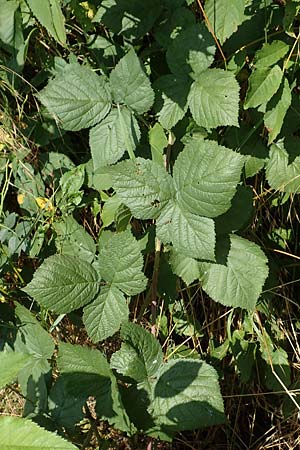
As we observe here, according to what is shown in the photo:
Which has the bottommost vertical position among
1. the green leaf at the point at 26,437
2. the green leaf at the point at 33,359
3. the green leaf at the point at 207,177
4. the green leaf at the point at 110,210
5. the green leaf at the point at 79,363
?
the green leaf at the point at 33,359

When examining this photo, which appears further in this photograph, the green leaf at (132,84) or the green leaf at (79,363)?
the green leaf at (132,84)

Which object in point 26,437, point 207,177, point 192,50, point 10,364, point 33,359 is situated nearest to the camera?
point 26,437

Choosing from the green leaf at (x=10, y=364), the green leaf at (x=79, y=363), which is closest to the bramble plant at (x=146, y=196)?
the green leaf at (x=79, y=363)

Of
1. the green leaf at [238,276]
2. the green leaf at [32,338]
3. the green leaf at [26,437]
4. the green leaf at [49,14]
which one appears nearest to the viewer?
the green leaf at [26,437]

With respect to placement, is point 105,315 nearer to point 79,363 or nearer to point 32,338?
point 79,363

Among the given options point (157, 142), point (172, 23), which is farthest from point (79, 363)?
point (172, 23)

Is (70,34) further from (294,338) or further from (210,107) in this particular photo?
(294,338)

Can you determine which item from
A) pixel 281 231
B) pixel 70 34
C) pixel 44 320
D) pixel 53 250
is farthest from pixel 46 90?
pixel 281 231

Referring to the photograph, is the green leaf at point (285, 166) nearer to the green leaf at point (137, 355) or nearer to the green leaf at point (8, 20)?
the green leaf at point (137, 355)
